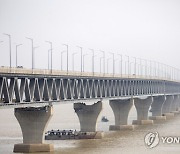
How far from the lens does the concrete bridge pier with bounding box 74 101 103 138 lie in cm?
12925

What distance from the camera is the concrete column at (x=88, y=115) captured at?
129250mm

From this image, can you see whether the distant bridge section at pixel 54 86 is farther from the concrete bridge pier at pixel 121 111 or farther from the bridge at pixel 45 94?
the concrete bridge pier at pixel 121 111

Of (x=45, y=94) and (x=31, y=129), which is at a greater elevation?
(x=45, y=94)

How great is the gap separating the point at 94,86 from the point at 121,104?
112 feet

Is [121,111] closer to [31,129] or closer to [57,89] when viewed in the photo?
[57,89]

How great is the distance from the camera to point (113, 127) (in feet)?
499

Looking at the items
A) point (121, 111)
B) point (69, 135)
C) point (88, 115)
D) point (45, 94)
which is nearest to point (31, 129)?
point (45, 94)

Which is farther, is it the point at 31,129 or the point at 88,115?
the point at 88,115

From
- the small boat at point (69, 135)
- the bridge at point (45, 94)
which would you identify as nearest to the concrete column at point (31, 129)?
the bridge at point (45, 94)

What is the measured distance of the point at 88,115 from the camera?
5108 inches

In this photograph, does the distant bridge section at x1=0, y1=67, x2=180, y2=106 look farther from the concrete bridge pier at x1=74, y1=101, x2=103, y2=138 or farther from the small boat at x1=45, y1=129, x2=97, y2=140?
the small boat at x1=45, y1=129, x2=97, y2=140

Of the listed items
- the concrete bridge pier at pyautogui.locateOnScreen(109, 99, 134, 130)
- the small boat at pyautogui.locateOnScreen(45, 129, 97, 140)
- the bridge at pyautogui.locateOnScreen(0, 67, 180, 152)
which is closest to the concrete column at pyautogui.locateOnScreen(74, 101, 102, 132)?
the bridge at pyautogui.locateOnScreen(0, 67, 180, 152)

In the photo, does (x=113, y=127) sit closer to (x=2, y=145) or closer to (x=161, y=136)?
(x=161, y=136)

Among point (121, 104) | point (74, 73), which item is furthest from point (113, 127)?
point (74, 73)
